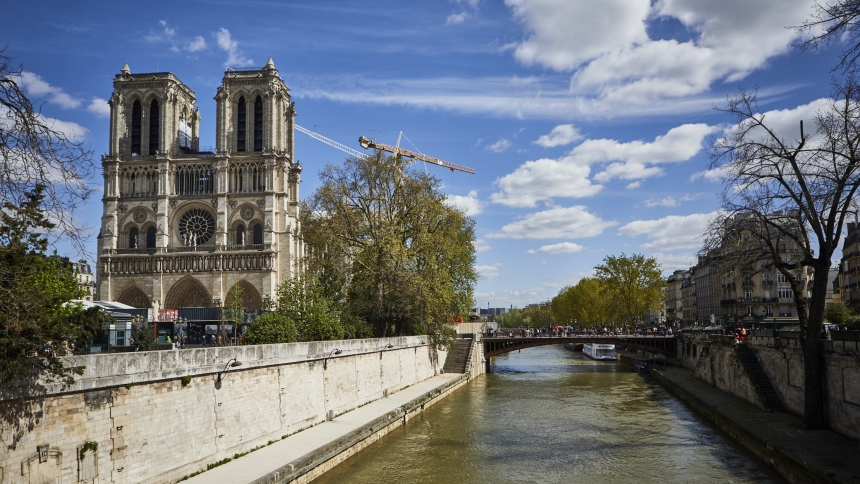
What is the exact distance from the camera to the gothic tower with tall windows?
6134 centimetres

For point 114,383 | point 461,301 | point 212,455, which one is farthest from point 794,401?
point 461,301

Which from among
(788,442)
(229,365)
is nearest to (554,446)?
(788,442)

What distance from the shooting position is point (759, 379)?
1001 inches

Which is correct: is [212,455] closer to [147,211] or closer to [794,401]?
[794,401]

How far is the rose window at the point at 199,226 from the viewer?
6341 cm

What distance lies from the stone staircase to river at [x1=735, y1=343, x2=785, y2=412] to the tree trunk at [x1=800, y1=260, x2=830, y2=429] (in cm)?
432

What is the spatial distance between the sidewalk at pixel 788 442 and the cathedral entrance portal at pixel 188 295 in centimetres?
4589

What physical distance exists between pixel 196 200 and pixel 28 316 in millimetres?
55401

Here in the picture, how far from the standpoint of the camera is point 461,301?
43562 mm

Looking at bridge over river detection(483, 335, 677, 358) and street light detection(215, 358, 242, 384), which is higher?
street light detection(215, 358, 242, 384)

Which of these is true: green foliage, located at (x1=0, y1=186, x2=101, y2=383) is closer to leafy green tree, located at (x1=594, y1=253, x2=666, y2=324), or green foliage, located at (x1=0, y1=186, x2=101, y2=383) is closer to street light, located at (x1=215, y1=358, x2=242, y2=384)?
street light, located at (x1=215, y1=358, x2=242, y2=384)

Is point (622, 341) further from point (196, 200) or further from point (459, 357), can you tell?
point (196, 200)

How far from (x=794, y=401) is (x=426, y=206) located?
1980cm

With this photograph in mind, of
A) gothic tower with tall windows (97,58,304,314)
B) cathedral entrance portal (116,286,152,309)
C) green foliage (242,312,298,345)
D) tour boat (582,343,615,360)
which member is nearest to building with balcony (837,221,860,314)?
tour boat (582,343,615,360)
